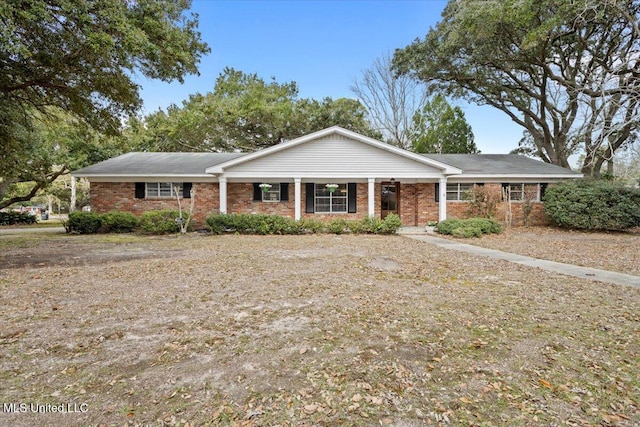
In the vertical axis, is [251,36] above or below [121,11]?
above

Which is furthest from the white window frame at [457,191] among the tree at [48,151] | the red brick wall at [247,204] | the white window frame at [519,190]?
the tree at [48,151]

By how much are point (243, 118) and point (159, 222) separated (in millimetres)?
12414

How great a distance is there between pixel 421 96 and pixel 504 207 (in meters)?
13.3

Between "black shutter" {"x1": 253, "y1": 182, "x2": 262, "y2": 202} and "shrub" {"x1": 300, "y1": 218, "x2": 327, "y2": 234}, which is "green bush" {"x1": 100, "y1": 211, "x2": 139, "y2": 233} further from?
"shrub" {"x1": 300, "y1": 218, "x2": 327, "y2": 234}

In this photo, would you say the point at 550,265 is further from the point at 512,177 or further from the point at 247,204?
the point at 247,204

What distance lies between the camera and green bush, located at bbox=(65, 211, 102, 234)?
1417 centimetres

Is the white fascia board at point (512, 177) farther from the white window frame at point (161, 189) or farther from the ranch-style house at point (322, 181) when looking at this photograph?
the white window frame at point (161, 189)

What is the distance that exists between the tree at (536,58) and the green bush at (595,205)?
1326mm

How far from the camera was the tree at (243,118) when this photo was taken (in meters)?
23.6

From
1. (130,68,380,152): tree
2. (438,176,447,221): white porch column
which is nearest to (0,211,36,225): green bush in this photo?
(130,68,380,152): tree

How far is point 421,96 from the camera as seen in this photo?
26375 mm

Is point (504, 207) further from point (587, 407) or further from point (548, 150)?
point (587, 407)

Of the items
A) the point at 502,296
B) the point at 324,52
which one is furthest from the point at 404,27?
the point at 502,296

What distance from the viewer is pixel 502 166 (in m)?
17.5
